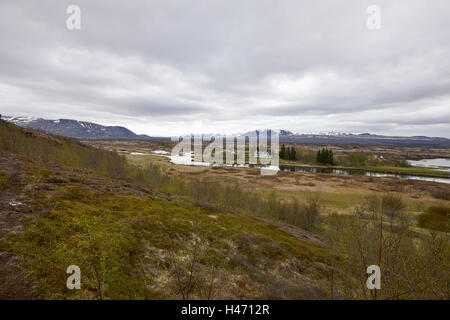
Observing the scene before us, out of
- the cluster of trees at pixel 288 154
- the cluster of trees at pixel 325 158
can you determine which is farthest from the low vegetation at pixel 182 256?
the cluster of trees at pixel 288 154

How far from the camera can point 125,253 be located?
10445 mm

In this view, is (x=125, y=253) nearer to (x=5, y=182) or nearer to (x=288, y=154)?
(x=5, y=182)

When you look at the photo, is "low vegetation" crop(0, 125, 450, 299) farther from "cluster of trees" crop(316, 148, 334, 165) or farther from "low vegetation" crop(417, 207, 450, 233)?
"cluster of trees" crop(316, 148, 334, 165)

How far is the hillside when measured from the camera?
712 cm

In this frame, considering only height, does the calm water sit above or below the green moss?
below

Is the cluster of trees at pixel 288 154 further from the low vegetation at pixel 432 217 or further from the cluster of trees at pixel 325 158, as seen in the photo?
the low vegetation at pixel 432 217

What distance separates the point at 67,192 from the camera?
16.1 meters

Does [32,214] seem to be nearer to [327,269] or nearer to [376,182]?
[327,269]

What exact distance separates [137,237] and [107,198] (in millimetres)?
7912

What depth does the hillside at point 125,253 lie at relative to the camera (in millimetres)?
7117

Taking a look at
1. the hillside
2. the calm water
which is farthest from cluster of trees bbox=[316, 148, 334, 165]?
the hillside

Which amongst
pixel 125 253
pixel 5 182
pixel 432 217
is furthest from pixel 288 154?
pixel 5 182
